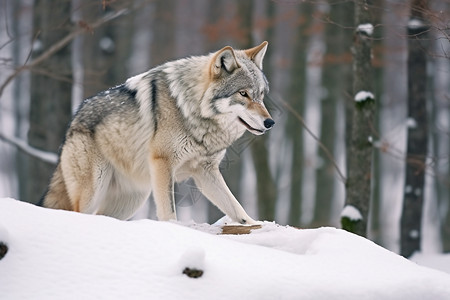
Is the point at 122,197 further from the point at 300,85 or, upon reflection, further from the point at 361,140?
the point at 300,85

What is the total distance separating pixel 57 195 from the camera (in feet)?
20.7

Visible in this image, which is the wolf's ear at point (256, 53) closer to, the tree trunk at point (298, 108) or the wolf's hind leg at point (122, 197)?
the wolf's hind leg at point (122, 197)

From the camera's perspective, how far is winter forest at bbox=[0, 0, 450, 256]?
7164 millimetres

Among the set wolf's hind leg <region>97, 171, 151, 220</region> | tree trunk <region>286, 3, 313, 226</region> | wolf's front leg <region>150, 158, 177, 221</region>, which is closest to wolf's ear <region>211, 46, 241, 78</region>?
wolf's front leg <region>150, 158, 177, 221</region>

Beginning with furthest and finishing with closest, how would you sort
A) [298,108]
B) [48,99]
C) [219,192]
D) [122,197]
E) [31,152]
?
[298,108], [48,99], [31,152], [122,197], [219,192]

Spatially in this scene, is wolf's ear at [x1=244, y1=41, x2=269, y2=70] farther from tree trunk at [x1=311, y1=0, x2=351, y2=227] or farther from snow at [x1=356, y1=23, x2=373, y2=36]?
tree trunk at [x1=311, y1=0, x2=351, y2=227]

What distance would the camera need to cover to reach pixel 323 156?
17984mm

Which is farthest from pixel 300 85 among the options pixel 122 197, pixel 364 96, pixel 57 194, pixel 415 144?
pixel 57 194

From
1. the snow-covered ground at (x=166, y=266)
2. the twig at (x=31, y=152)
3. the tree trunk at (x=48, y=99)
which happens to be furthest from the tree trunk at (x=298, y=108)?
the snow-covered ground at (x=166, y=266)

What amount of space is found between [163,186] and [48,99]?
222 inches

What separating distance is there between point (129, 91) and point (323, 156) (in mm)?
12315

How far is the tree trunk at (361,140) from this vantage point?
7105 millimetres

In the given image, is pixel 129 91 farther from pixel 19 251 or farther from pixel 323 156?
pixel 323 156

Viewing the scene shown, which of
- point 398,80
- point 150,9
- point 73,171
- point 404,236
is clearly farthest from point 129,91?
point 398,80
